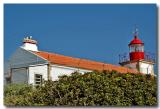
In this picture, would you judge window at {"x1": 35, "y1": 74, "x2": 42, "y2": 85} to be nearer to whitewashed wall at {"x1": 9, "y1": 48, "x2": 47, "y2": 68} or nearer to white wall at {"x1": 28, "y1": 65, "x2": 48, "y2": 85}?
white wall at {"x1": 28, "y1": 65, "x2": 48, "y2": 85}

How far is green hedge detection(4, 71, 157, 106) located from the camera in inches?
438

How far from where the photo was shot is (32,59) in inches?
471

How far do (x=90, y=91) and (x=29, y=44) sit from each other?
0.98 metres

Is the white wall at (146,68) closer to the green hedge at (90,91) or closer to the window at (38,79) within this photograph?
the green hedge at (90,91)

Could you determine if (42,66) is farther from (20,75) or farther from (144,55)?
(144,55)

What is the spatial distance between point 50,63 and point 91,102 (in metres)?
1.12

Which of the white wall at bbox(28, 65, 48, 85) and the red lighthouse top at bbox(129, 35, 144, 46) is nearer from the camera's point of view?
the red lighthouse top at bbox(129, 35, 144, 46)

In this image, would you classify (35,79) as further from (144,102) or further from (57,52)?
(144,102)

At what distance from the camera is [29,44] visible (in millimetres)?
11266

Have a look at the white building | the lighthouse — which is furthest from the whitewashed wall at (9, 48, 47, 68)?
the lighthouse

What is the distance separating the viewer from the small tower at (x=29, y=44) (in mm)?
11141

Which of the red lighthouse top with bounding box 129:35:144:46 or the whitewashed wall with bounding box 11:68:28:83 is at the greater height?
the red lighthouse top with bounding box 129:35:144:46

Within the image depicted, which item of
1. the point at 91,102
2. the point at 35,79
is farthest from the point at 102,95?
the point at 35,79

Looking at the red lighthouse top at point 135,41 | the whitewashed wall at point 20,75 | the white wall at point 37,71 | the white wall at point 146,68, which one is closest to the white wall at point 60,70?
the white wall at point 37,71
